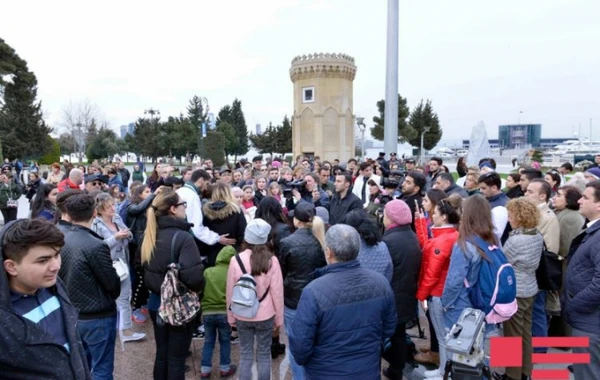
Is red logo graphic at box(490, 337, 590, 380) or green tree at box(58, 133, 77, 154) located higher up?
green tree at box(58, 133, 77, 154)

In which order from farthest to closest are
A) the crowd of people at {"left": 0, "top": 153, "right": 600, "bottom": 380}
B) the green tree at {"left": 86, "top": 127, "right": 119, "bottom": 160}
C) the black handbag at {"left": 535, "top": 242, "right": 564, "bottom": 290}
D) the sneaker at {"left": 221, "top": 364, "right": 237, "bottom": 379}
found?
the green tree at {"left": 86, "top": 127, "right": 119, "bottom": 160}
the sneaker at {"left": 221, "top": 364, "right": 237, "bottom": 379}
the black handbag at {"left": 535, "top": 242, "right": 564, "bottom": 290}
the crowd of people at {"left": 0, "top": 153, "right": 600, "bottom": 380}

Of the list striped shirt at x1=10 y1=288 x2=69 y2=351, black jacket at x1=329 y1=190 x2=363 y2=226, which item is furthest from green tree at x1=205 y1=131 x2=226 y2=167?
striped shirt at x1=10 y1=288 x2=69 y2=351

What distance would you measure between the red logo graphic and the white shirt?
2975 mm

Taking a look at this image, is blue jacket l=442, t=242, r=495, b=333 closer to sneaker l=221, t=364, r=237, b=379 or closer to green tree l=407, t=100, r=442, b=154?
sneaker l=221, t=364, r=237, b=379

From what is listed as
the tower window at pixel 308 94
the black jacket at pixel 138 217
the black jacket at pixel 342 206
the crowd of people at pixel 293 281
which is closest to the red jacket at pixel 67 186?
the black jacket at pixel 138 217

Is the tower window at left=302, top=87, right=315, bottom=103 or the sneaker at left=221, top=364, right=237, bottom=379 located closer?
the sneaker at left=221, top=364, right=237, bottom=379

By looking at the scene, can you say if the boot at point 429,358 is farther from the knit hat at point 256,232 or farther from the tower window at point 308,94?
the tower window at point 308,94

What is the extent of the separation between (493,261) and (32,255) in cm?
321

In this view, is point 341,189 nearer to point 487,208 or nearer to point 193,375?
point 487,208

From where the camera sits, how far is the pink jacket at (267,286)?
10.9 ft

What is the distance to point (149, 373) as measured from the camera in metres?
4.00

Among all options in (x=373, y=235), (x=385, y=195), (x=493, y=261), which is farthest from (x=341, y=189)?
(x=493, y=261)

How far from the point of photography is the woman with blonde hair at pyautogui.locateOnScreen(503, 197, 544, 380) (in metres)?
3.56

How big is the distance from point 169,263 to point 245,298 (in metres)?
0.70
